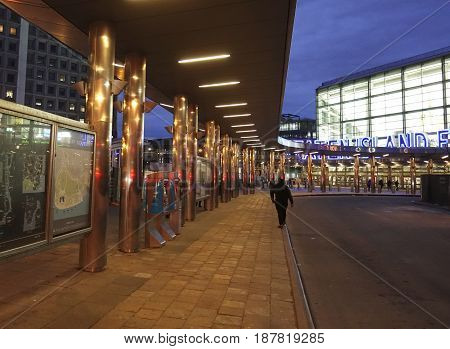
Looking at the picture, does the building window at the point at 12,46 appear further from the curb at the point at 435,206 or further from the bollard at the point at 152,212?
the bollard at the point at 152,212

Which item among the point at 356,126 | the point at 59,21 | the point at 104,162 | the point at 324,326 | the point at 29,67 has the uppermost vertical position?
the point at 29,67

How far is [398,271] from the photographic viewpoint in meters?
6.79

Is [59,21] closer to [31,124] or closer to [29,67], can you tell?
[31,124]

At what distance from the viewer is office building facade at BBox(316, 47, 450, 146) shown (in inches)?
2165

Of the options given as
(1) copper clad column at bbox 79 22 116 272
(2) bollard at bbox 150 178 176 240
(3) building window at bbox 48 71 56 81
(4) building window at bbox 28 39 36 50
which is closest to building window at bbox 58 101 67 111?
(3) building window at bbox 48 71 56 81

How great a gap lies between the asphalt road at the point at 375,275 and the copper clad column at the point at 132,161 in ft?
12.0

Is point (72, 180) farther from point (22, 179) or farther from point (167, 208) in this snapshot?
point (167, 208)

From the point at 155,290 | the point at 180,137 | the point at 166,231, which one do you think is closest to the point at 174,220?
the point at 166,231

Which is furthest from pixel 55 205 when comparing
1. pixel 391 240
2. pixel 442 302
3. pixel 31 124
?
pixel 391 240

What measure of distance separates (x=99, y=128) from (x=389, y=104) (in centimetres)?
6573

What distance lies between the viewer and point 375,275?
6469mm

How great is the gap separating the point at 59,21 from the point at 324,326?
7.11 meters

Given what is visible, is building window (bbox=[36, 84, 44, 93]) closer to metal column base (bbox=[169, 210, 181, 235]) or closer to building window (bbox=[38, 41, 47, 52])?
building window (bbox=[38, 41, 47, 52])

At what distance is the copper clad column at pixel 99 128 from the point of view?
6031 millimetres
